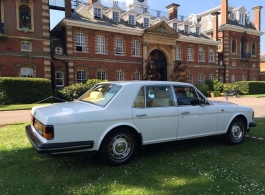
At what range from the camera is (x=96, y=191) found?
11.1 ft

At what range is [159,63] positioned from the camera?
29.9 metres

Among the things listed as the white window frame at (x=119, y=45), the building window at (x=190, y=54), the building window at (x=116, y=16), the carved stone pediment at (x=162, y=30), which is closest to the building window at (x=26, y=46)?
the white window frame at (x=119, y=45)

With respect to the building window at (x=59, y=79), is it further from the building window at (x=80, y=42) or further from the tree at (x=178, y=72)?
the tree at (x=178, y=72)

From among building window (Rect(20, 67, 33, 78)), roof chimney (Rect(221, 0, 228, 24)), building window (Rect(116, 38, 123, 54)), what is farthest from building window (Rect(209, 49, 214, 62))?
Result: building window (Rect(20, 67, 33, 78))

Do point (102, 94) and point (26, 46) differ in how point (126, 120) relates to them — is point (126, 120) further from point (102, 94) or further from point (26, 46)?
point (26, 46)

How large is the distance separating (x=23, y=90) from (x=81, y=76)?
7248mm

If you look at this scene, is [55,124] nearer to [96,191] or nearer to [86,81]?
[96,191]

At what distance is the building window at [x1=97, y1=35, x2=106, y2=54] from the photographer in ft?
84.0

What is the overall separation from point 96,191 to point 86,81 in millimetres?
20701

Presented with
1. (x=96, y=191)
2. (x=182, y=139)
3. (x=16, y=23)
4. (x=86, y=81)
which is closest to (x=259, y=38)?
(x=86, y=81)

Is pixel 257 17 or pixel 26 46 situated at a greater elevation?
pixel 257 17

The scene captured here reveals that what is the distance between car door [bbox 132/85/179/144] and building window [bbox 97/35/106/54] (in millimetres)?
21774

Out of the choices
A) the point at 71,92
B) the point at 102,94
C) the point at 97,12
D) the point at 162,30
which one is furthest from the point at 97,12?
the point at 102,94

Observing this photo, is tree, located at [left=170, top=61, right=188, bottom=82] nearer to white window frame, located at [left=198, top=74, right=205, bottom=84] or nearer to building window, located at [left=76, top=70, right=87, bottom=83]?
white window frame, located at [left=198, top=74, right=205, bottom=84]
